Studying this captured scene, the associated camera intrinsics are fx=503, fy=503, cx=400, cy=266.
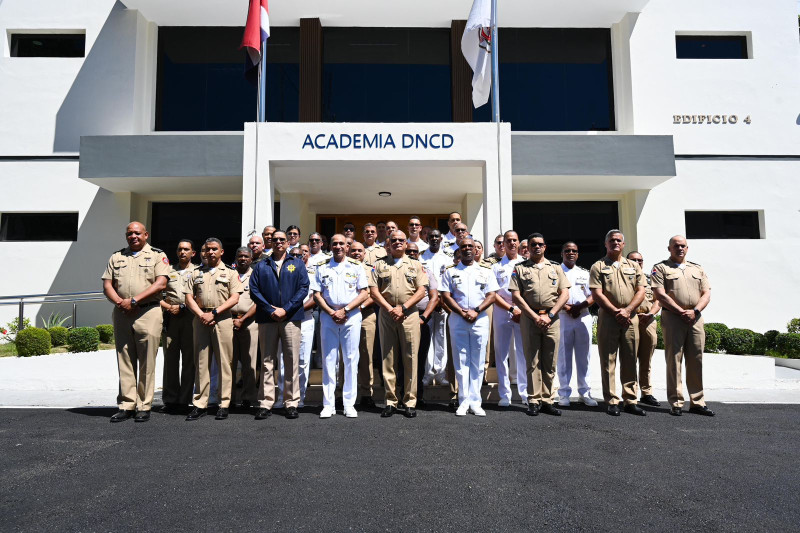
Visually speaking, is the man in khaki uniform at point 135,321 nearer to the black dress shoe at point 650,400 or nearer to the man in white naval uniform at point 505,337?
the man in white naval uniform at point 505,337

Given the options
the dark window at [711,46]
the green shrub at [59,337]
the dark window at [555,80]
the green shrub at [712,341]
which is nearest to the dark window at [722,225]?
the dark window at [555,80]

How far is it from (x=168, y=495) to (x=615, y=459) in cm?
347

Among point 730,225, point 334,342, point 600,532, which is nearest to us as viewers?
point 600,532

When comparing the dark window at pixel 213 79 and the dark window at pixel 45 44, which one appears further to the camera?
the dark window at pixel 213 79

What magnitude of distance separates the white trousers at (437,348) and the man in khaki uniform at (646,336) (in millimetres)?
2378

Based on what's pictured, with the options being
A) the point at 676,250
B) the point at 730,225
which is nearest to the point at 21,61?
the point at 676,250

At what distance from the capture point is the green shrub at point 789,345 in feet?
34.4

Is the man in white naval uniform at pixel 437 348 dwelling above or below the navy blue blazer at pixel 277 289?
below

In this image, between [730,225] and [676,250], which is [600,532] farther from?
[730,225]

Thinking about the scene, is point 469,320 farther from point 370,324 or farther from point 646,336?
point 646,336

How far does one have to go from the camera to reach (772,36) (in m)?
13.1

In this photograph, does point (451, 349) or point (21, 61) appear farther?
point (21, 61)

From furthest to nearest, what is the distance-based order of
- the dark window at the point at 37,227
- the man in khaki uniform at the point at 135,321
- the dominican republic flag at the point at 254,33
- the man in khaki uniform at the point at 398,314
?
the dark window at the point at 37,227 → the dominican republic flag at the point at 254,33 → the man in khaki uniform at the point at 398,314 → the man in khaki uniform at the point at 135,321

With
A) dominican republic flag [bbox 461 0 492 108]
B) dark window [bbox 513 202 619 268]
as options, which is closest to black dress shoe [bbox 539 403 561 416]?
dominican republic flag [bbox 461 0 492 108]
